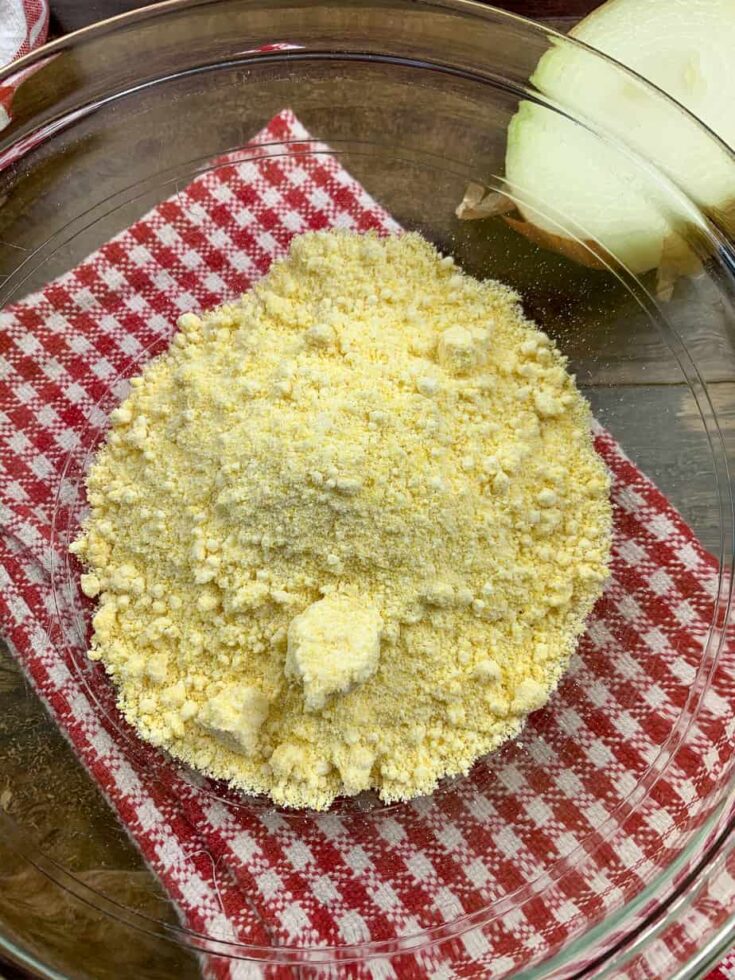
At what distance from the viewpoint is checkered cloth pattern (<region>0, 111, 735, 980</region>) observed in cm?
70

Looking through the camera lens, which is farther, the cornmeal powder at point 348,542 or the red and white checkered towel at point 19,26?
the red and white checkered towel at point 19,26

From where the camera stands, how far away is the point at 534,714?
73 centimetres

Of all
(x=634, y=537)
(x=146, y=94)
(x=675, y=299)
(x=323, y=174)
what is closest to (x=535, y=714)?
(x=634, y=537)

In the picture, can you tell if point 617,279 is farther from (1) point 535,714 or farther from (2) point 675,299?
(1) point 535,714

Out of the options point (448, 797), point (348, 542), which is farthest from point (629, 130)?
point (448, 797)

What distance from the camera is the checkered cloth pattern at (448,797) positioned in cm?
70

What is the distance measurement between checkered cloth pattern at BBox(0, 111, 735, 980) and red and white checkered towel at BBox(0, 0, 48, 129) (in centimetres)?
29

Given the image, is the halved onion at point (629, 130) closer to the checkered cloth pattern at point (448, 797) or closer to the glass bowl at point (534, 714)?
Result: the glass bowl at point (534, 714)

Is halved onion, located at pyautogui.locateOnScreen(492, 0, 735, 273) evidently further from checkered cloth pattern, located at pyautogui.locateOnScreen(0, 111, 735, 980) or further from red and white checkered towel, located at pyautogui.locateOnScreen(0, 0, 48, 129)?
red and white checkered towel, located at pyautogui.locateOnScreen(0, 0, 48, 129)

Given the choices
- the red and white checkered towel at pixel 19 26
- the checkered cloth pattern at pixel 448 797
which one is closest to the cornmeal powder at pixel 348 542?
the checkered cloth pattern at pixel 448 797

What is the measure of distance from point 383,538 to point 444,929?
0.33 meters

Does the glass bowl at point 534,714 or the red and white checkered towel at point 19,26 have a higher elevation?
the red and white checkered towel at point 19,26

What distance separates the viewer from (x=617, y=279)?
0.79m

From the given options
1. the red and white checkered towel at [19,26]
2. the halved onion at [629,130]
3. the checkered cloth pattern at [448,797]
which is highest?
the red and white checkered towel at [19,26]
